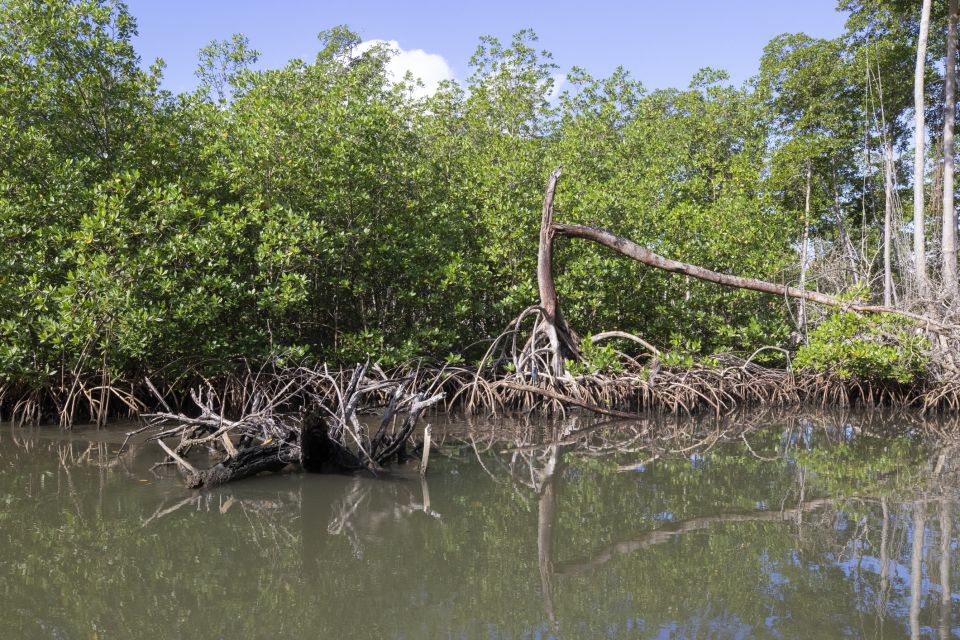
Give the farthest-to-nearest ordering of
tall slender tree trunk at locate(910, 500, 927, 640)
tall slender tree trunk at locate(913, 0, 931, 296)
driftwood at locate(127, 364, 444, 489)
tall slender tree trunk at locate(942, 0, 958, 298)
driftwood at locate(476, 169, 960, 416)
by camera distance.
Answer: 1. tall slender tree trunk at locate(913, 0, 931, 296)
2. tall slender tree trunk at locate(942, 0, 958, 298)
3. driftwood at locate(476, 169, 960, 416)
4. driftwood at locate(127, 364, 444, 489)
5. tall slender tree trunk at locate(910, 500, 927, 640)

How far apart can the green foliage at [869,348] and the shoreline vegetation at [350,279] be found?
0.03 meters

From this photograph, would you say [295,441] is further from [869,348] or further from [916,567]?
[869,348]

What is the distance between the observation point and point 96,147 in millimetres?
7598

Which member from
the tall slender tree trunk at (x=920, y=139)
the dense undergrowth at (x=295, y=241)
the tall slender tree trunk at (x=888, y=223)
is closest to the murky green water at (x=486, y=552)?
the dense undergrowth at (x=295, y=241)

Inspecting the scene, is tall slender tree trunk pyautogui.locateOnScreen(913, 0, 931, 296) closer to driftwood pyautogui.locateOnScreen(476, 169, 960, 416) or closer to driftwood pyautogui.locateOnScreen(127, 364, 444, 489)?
driftwood pyautogui.locateOnScreen(476, 169, 960, 416)

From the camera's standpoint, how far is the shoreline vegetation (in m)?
6.70

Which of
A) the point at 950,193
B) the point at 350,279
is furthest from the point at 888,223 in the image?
the point at 350,279

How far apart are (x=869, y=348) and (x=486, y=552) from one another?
624 centimetres

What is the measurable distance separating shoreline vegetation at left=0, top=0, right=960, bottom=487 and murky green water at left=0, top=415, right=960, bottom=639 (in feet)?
2.07

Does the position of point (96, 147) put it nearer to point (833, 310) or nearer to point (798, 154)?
point (833, 310)

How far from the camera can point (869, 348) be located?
330 inches

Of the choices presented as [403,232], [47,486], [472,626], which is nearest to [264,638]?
[472,626]

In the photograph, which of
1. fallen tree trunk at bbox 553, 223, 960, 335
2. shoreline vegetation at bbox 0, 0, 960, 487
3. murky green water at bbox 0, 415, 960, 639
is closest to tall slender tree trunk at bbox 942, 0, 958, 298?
shoreline vegetation at bbox 0, 0, 960, 487

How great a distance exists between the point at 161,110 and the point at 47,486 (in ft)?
15.2
